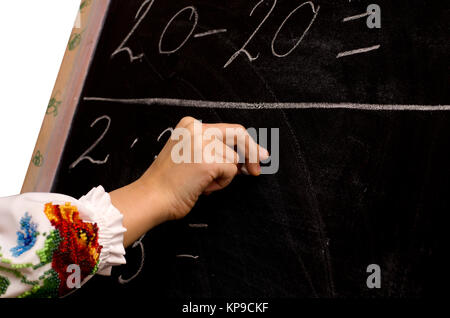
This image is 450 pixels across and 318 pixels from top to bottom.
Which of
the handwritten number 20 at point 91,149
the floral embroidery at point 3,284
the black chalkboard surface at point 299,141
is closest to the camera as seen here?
the floral embroidery at point 3,284

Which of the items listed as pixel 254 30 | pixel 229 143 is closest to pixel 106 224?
pixel 229 143

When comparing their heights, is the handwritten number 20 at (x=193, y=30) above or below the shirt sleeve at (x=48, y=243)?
above

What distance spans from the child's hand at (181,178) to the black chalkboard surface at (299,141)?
0.06 meters

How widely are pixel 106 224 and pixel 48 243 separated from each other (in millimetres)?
92

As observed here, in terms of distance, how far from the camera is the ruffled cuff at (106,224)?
26.8 inches

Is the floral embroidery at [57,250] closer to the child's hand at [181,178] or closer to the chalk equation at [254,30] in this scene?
the child's hand at [181,178]

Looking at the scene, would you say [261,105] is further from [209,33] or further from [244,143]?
[209,33]

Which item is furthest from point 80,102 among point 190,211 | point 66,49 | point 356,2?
point 356,2

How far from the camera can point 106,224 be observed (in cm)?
69

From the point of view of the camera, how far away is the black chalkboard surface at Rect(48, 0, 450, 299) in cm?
73

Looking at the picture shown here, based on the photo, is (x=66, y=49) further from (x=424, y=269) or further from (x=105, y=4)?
(x=424, y=269)

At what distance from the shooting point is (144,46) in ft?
3.34

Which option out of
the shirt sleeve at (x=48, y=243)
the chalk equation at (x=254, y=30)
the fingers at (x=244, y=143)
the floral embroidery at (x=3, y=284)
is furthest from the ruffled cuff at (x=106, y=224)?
the chalk equation at (x=254, y=30)

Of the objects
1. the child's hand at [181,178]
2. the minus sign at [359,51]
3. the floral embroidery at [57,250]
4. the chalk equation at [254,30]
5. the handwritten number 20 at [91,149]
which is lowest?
the floral embroidery at [57,250]
